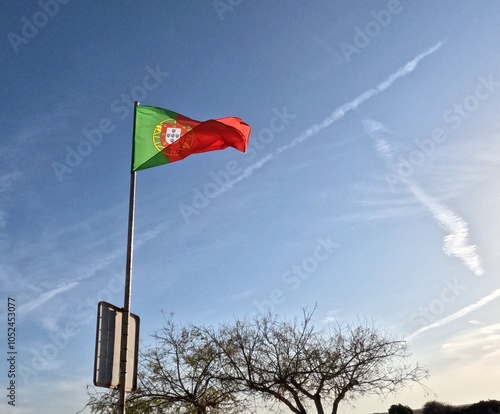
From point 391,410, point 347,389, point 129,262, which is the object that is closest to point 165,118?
point 129,262

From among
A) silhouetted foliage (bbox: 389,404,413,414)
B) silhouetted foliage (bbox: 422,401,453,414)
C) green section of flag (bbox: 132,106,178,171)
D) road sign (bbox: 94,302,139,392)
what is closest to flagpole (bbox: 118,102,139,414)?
road sign (bbox: 94,302,139,392)

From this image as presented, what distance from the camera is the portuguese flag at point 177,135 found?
1234 centimetres

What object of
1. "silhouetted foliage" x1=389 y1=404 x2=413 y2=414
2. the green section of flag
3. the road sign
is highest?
the green section of flag

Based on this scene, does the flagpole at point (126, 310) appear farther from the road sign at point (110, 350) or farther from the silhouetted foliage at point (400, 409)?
the silhouetted foliage at point (400, 409)

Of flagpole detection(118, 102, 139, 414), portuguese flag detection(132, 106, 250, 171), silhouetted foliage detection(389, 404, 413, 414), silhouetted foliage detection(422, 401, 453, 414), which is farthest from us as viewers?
→ silhouetted foliage detection(422, 401, 453, 414)

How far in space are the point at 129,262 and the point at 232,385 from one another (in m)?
10.8

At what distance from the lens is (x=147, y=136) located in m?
12.5

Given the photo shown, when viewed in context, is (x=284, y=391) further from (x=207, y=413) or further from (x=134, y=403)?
(x=134, y=403)

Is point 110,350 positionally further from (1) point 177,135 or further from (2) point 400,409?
(2) point 400,409

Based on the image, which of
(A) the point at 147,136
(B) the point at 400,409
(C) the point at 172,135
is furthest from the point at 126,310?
(B) the point at 400,409

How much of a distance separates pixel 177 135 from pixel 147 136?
29.4 inches

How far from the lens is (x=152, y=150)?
40.3 feet

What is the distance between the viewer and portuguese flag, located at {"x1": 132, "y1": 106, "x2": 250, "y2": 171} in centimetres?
1234

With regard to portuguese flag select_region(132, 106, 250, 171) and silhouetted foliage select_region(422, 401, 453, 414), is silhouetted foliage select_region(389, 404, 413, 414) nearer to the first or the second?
silhouetted foliage select_region(422, 401, 453, 414)
